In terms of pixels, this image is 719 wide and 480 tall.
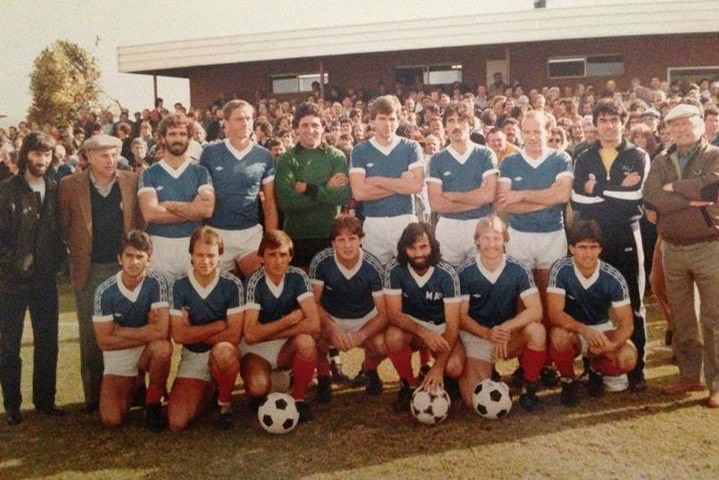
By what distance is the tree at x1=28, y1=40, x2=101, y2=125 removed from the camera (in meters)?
18.7

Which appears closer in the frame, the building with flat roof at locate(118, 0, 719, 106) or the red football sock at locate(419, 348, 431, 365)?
the red football sock at locate(419, 348, 431, 365)

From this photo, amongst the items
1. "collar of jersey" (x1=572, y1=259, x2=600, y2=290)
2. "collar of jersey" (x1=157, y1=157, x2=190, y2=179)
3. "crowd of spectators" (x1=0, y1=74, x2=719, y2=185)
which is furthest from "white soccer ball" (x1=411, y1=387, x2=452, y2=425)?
"crowd of spectators" (x1=0, y1=74, x2=719, y2=185)

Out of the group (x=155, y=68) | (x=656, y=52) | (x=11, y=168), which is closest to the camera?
(x=11, y=168)

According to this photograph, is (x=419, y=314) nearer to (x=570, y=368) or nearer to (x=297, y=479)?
(x=570, y=368)

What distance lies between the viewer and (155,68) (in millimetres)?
23578

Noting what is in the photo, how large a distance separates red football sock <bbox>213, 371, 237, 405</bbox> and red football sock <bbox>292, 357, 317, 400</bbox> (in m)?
0.42

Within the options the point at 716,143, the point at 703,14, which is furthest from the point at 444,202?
the point at 703,14

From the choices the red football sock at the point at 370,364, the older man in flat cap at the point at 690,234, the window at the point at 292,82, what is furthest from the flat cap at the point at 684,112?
the window at the point at 292,82

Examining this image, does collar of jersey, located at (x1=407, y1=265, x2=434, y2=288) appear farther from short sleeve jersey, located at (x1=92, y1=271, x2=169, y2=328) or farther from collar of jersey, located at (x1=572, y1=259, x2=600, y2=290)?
short sleeve jersey, located at (x1=92, y1=271, x2=169, y2=328)

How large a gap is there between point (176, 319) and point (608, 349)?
2965mm

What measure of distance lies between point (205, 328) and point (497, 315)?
2063 mm

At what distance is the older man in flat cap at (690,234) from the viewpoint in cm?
468

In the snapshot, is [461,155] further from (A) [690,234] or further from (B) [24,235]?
(B) [24,235]

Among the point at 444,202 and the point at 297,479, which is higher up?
the point at 444,202
